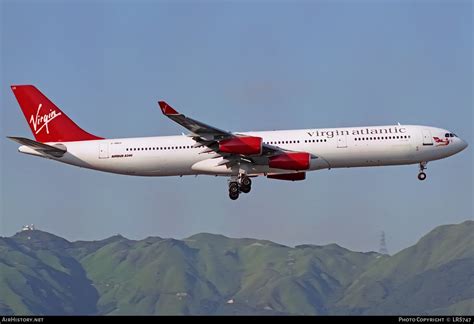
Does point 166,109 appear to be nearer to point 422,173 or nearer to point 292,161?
point 292,161

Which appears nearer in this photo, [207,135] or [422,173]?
[207,135]

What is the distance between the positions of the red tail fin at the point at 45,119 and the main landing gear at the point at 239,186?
41.9ft

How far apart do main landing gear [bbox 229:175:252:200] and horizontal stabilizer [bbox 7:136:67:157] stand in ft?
47.4

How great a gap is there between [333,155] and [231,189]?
8.86 meters

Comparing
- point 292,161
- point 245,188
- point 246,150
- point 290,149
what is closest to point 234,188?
point 245,188

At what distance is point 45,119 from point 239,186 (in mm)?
18949

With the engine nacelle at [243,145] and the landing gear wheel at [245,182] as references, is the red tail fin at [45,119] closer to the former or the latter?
the engine nacelle at [243,145]

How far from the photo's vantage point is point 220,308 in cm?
19050

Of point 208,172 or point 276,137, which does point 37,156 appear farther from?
point 276,137

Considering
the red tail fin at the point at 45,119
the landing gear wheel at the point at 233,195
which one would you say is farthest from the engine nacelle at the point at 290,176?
the red tail fin at the point at 45,119

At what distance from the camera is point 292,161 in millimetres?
70250

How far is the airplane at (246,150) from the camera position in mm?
70438

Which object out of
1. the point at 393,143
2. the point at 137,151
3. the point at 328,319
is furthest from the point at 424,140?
the point at 328,319

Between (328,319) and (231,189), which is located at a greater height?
(231,189)
